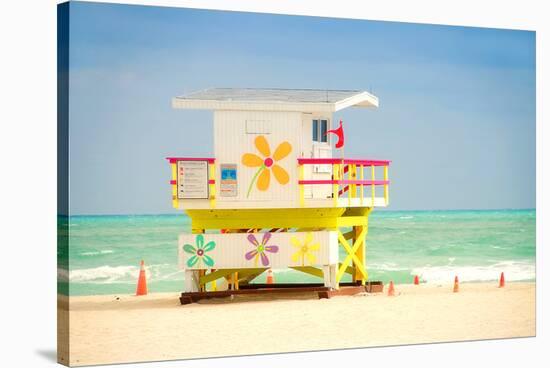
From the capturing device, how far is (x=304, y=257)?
20.3 m

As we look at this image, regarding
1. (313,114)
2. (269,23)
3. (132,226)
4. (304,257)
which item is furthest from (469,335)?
(132,226)

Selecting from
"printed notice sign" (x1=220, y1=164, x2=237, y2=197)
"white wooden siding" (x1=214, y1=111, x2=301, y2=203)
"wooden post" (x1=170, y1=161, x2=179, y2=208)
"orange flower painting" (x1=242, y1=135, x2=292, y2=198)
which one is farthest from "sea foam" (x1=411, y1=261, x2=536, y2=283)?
"wooden post" (x1=170, y1=161, x2=179, y2=208)

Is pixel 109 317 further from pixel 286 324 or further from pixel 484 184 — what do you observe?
pixel 484 184

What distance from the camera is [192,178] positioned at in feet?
65.1

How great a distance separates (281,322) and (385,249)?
12.9 m

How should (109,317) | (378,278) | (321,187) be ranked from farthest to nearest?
(378,278) → (321,187) → (109,317)

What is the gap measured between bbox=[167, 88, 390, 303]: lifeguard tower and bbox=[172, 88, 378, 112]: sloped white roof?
2 centimetres

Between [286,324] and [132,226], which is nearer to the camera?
[286,324]

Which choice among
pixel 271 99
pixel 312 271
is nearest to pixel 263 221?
pixel 312 271

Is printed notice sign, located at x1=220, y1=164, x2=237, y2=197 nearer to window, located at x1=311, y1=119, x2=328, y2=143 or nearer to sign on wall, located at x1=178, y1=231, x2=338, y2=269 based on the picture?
sign on wall, located at x1=178, y1=231, x2=338, y2=269

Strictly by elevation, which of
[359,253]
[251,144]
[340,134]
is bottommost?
[359,253]

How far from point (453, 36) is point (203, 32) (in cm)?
414

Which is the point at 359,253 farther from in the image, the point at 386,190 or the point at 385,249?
the point at 385,249

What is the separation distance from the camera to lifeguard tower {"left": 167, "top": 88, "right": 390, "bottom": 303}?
19.9 m
